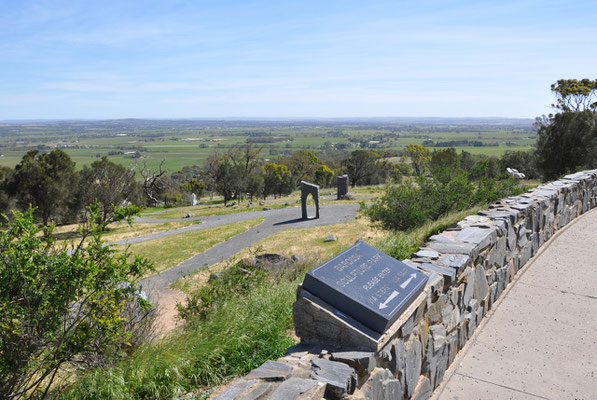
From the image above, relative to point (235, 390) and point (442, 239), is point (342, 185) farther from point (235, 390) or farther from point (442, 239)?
point (235, 390)

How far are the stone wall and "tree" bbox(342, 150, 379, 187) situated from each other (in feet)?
148

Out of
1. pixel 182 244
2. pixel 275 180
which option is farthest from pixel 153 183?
pixel 182 244

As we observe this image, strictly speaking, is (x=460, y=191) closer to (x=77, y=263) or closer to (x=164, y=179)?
(x=77, y=263)

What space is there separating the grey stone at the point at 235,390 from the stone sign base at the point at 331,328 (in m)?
0.72

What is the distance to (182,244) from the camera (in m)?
18.8

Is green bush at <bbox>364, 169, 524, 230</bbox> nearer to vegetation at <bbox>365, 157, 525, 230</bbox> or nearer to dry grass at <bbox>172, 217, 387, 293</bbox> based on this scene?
vegetation at <bbox>365, 157, 525, 230</bbox>

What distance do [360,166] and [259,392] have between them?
168 feet

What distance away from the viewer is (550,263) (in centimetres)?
691

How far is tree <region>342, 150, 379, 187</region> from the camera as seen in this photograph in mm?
52469

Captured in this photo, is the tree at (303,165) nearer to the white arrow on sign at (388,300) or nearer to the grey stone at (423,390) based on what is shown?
the grey stone at (423,390)

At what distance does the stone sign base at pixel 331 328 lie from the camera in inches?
122

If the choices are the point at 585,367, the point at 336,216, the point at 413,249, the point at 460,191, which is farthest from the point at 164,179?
the point at 585,367

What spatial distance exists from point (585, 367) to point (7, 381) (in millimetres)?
5221

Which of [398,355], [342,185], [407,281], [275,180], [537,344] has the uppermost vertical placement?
[407,281]
